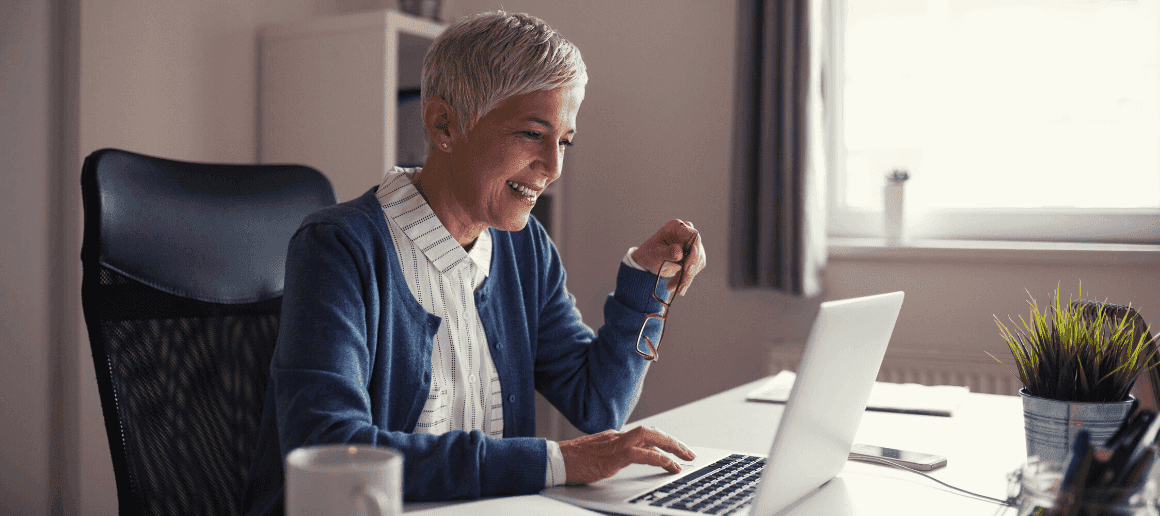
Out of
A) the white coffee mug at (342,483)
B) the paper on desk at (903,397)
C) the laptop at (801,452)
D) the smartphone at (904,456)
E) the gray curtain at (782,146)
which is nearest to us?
the white coffee mug at (342,483)

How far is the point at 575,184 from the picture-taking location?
2.88 m

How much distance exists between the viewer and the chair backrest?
1042 millimetres

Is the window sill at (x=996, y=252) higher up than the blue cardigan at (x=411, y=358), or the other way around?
the window sill at (x=996, y=252)

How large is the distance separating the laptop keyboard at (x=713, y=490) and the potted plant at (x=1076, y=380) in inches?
11.5

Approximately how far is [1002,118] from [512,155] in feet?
5.81

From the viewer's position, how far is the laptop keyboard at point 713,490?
0.79 m

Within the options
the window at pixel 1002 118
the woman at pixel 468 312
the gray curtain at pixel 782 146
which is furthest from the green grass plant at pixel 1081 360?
the window at pixel 1002 118

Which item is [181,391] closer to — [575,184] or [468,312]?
[468,312]

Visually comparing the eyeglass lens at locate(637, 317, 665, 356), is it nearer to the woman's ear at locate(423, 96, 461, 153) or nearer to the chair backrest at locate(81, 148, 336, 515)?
the woman's ear at locate(423, 96, 461, 153)

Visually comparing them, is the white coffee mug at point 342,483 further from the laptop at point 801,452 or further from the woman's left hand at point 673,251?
the woman's left hand at point 673,251

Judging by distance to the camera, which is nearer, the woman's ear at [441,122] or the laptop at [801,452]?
the laptop at [801,452]

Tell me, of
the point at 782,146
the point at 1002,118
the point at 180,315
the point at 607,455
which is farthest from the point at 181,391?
the point at 1002,118

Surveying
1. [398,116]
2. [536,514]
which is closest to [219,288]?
[536,514]

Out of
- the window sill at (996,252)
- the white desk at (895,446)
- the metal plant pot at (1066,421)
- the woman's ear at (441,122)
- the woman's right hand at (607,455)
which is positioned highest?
the woman's ear at (441,122)
